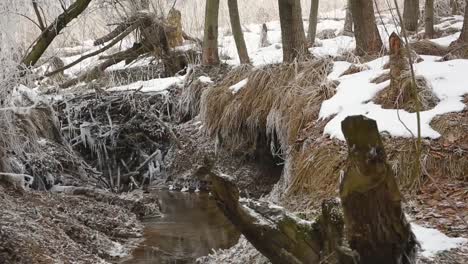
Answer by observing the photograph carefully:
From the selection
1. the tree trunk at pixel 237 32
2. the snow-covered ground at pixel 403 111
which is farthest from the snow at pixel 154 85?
the snow-covered ground at pixel 403 111

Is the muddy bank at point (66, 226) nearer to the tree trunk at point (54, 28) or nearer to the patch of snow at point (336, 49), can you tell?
→ the tree trunk at point (54, 28)

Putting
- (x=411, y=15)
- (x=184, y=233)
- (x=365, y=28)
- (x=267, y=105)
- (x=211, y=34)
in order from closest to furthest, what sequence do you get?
(x=184, y=233)
(x=267, y=105)
(x=365, y=28)
(x=411, y=15)
(x=211, y=34)

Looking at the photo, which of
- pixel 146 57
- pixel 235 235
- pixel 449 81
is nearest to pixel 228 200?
pixel 235 235

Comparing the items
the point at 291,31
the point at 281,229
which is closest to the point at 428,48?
the point at 291,31

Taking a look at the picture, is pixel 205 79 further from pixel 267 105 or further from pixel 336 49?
pixel 267 105

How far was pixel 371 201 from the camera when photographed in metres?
2.30

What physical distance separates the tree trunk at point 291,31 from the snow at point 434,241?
4305 millimetres

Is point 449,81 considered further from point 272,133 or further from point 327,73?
point 272,133

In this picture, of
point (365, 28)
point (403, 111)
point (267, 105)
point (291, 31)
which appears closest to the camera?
point (403, 111)

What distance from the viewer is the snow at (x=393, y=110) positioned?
4.68m

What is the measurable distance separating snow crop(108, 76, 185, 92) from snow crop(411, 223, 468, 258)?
6.71 metres

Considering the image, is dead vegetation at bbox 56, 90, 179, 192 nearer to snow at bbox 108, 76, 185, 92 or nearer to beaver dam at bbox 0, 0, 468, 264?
beaver dam at bbox 0, 0, 468, 264

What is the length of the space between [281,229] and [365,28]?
460 centimetres

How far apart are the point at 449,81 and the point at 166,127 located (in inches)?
186
